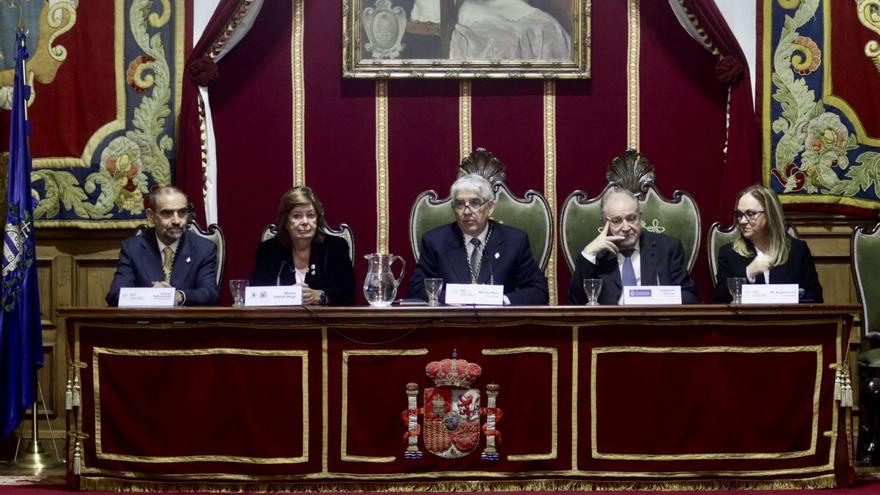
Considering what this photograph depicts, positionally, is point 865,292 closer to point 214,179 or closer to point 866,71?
point 866,71

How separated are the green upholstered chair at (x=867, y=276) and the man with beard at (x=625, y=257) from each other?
0.86 metres

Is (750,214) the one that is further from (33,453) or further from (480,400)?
(33,453)

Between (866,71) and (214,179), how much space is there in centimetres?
327

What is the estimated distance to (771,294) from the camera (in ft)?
14.5

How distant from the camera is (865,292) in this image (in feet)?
17.6

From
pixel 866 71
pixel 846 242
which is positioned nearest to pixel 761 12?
pixel 866 71

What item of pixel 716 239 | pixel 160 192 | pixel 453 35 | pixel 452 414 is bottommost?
pixel 452 414

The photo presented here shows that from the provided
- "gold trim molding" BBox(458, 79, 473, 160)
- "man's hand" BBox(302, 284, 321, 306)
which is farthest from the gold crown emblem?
"gold trim molding" BBox(458, 79, 473, 160)

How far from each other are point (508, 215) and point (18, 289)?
2248 mm

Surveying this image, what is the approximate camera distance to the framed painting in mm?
5922

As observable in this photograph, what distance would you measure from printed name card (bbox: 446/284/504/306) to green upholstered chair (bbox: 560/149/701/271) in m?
1.23

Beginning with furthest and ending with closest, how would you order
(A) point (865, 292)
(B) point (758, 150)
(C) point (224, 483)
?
(B) point (758, 150), (A) point (865, 292), (C) point (224, 483)

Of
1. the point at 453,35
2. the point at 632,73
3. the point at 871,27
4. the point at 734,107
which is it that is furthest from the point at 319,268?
the point at 871,27

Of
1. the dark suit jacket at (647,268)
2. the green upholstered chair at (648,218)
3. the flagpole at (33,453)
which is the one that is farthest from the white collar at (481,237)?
the flagpole at (33,453)
